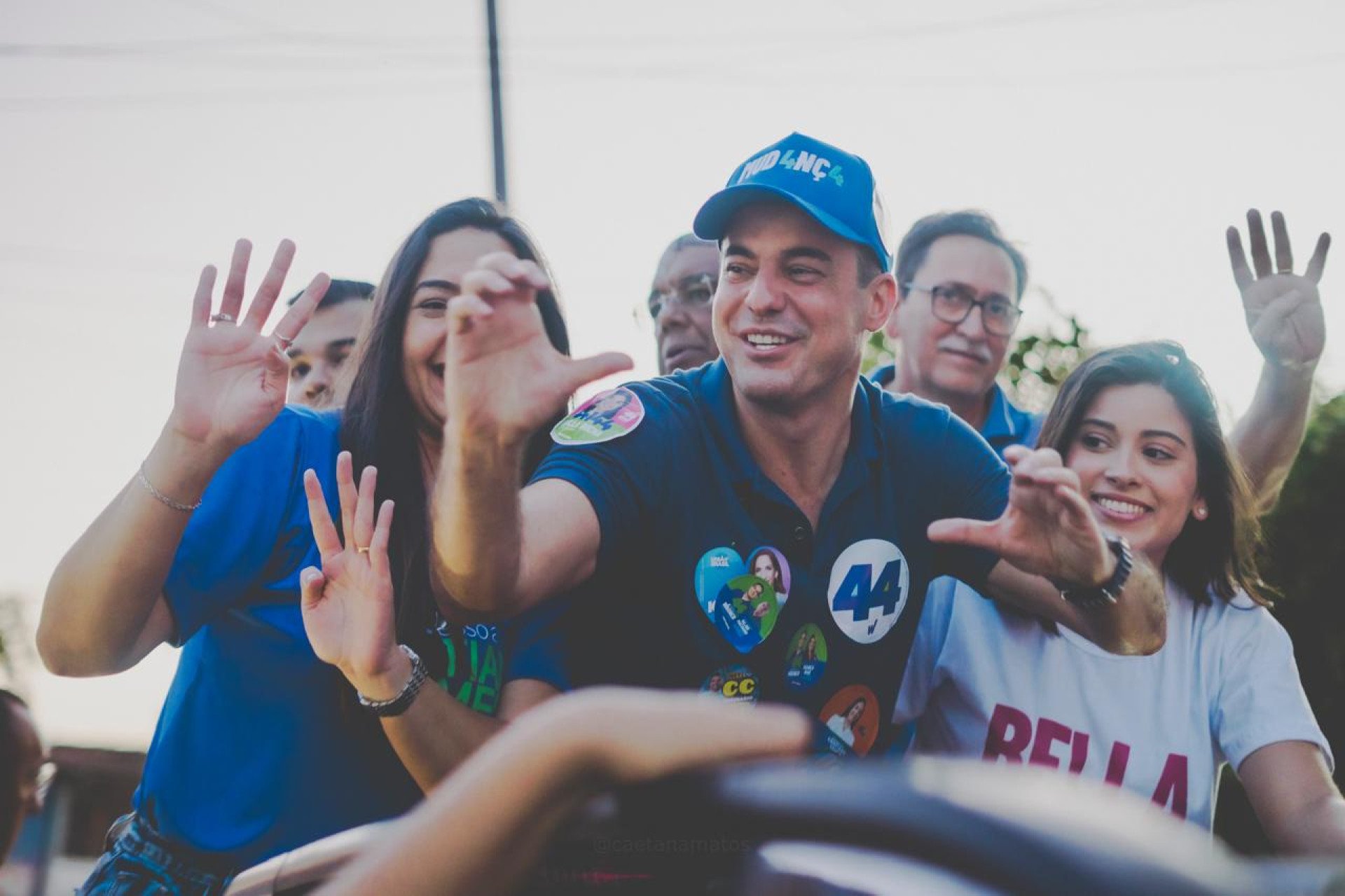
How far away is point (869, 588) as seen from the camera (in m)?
2.98

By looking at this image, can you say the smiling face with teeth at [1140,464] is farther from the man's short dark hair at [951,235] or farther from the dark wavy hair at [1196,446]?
the man's short dark hair at [951,235]

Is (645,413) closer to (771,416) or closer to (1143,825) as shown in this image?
(771,416)

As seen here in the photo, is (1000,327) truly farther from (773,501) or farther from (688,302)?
(773,501)

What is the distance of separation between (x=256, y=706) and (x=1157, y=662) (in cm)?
198

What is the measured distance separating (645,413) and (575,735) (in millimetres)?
1862

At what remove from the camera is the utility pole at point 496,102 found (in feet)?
30.1

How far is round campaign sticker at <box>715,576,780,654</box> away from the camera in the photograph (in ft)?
9.27

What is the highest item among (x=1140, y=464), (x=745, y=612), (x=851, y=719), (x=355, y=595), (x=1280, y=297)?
(x=1280, y=297)

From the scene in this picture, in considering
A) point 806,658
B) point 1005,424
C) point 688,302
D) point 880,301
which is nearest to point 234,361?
point 806,658

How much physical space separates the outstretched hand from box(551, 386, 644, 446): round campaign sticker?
0.67m

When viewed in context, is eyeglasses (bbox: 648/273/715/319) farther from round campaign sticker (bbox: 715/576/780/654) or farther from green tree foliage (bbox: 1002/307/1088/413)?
green tree foliage (bbox: 1002/307/1088/413)

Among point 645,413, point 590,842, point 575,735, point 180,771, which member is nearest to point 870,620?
point 645,413

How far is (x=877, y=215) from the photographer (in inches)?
132

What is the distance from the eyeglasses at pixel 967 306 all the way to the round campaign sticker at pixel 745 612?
6.32ft
